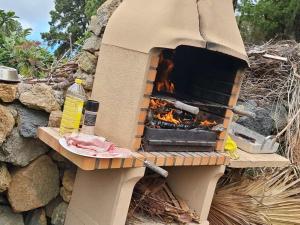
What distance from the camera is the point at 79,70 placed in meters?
3.25

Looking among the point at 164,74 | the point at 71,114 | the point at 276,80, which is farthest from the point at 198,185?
the point at 276,80

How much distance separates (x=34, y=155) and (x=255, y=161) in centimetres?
190

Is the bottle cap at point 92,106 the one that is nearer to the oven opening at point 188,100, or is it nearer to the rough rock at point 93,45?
the oven opening at point 188,100

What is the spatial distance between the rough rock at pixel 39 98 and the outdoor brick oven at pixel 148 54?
0.33 m

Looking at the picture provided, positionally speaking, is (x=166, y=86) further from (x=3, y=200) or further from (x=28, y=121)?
(x=3, y=200)

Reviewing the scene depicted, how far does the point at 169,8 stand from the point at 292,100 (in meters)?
3.02

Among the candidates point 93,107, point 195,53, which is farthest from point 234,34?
point 93,107

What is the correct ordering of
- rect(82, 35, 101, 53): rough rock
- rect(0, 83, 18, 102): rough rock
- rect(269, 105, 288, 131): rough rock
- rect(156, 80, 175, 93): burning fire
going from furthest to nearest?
rect(269, 105, 288, 131): rough rock < rect(156, 80, 175, 93): burning fire < rect(82, 35, 101, 53): rough rock < rect(0, 83, 18, 102): rough rock

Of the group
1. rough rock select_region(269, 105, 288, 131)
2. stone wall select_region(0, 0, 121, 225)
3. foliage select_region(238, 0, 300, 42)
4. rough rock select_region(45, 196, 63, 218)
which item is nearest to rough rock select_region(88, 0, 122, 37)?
stone wall select_region(0, 0, 121, 225)

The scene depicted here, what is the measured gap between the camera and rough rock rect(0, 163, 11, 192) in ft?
9.26

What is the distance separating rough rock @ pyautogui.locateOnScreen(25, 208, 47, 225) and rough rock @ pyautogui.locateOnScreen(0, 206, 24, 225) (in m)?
0.08

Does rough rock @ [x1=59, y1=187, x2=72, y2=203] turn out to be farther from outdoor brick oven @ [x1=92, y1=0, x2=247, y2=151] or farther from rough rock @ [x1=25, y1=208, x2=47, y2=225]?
outdoor brick oven @ [x1=92, y1=0, x2=247, y2=151]

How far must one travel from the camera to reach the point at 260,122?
4.80 m

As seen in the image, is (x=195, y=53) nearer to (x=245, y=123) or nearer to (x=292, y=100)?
(x=245, y=123)
